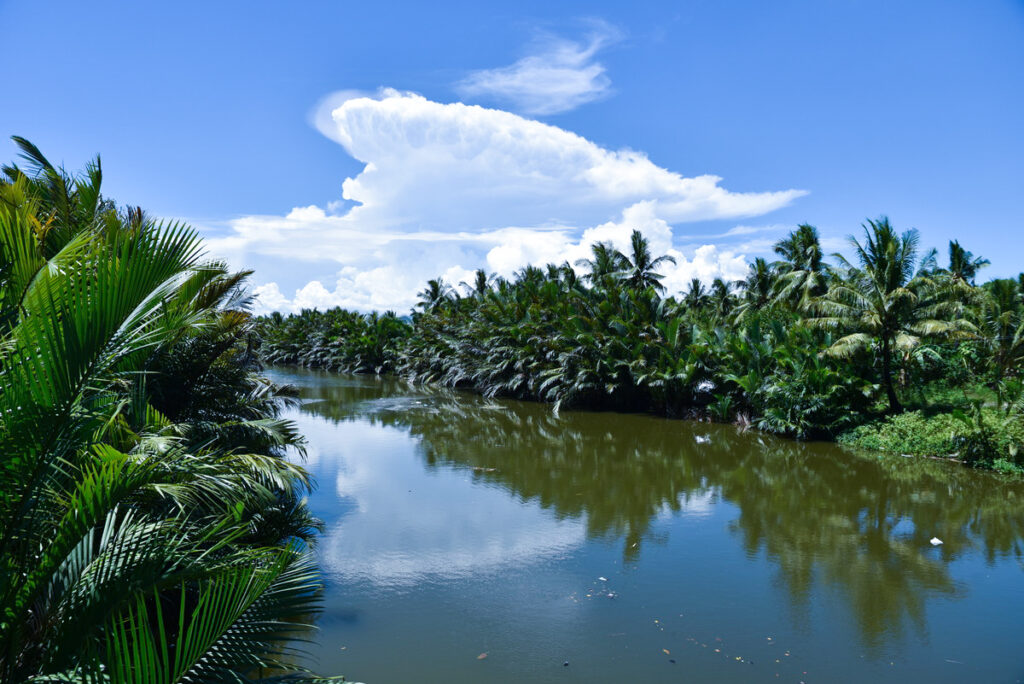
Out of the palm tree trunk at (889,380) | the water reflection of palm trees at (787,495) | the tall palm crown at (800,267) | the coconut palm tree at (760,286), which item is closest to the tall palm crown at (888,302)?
the palm tree trunk at (889,380)

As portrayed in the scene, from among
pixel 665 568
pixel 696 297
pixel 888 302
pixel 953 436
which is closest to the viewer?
pixel 665 568

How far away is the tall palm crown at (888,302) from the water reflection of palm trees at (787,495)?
10.1 ft

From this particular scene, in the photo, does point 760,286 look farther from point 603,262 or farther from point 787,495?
point 787,495

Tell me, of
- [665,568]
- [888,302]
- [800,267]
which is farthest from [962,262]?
[665,568]

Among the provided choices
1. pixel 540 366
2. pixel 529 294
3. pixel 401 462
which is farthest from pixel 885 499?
pixel 529 294

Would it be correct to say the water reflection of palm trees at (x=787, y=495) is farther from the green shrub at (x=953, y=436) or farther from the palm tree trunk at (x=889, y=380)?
the palm tree trunk at (x=889, y=380)

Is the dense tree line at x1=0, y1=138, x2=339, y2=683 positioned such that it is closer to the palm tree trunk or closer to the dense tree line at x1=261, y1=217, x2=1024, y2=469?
the dense tree line at x1=261, y1=217, x2=1024, y2=469

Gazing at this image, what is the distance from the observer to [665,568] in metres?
7.55

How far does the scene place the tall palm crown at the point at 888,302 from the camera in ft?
51.4

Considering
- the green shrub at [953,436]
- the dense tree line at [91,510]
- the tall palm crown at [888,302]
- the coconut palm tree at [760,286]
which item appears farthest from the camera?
the coconut palm tree at [760,286]

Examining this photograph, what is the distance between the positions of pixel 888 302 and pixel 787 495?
24.3ft

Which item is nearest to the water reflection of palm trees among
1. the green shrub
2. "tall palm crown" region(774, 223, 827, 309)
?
the green shrub

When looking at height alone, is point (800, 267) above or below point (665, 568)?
above

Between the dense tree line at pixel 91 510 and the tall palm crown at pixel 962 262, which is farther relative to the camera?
the tall palm crown at pixel 962 262
